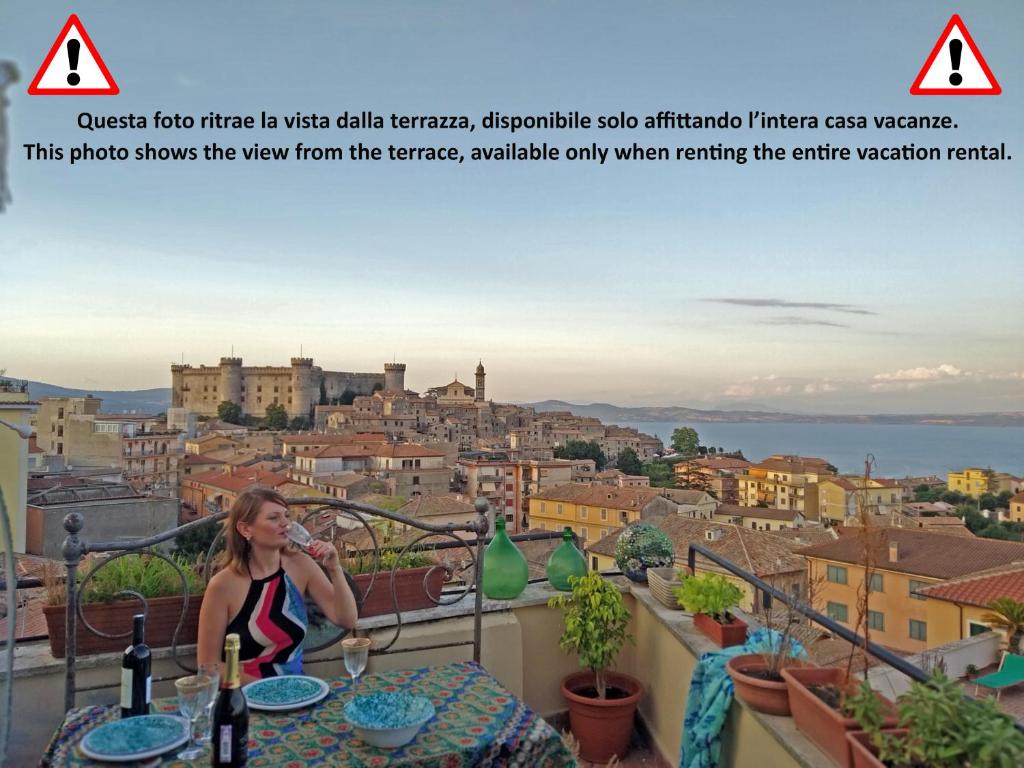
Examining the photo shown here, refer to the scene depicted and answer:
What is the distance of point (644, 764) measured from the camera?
2.61m

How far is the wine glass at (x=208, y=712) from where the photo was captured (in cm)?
143

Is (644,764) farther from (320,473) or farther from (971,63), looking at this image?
(320,473)

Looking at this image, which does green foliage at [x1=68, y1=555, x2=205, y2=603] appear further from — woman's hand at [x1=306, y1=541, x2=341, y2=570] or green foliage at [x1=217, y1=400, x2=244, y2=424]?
green foliage at [x1=217, y1=400, x2=244, y2=424]

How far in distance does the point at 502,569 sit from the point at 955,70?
414cm

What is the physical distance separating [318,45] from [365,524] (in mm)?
4361

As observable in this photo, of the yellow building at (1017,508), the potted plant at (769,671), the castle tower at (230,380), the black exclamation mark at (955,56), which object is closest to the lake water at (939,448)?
the potted plant at (769,671)

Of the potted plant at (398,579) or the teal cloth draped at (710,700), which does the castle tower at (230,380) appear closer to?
the potted plant at (398,579)

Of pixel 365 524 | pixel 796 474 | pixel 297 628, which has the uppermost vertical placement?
pixel 365 524

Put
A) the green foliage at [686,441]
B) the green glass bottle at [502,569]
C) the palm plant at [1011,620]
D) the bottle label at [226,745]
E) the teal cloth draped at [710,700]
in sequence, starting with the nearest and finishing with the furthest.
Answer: the bottle label at [226,745] < the teal cloth draped at [710,700] < the green glass bottle at [502,569] < the palm plant at [1011,620] < the green foliage at [686,441]

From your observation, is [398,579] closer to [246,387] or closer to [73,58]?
[73,58]

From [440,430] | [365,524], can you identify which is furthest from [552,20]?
[440,430]

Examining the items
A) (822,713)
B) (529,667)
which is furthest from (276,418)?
(822,713)

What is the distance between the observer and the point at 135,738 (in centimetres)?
139

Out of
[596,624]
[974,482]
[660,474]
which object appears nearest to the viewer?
[596,624]
